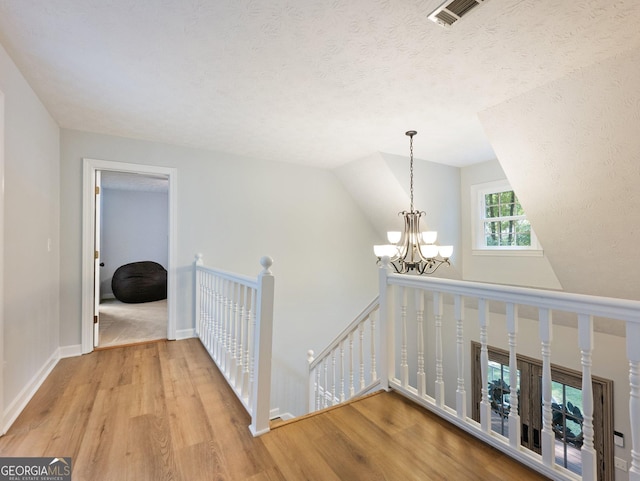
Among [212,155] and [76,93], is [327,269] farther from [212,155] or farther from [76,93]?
[76,93]

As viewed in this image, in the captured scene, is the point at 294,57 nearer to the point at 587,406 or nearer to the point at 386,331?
the point at 386,331

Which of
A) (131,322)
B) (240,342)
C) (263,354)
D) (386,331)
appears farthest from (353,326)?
(131,322)

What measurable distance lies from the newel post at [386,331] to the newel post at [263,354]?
86cm

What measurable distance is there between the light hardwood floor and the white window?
3052mm

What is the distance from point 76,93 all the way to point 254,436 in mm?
2834

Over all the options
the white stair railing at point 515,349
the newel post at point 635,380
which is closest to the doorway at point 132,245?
the white stair railing at point 515,349

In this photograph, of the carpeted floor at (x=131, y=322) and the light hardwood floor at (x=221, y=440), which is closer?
the light hardwood floor at (x=221, y=440)

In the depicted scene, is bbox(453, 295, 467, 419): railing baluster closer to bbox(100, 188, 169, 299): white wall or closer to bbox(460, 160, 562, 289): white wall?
bbox(460, 160, 562, 289): white wall

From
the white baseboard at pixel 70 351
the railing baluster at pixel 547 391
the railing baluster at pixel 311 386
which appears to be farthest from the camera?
the railing baluster at pixel 311 386

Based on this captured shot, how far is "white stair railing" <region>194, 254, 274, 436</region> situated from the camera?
167 centimetres

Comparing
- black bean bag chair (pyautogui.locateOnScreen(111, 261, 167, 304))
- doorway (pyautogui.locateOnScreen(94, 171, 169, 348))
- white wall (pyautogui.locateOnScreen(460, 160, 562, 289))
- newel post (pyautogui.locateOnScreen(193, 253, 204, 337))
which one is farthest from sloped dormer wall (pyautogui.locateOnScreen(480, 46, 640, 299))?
black bean bag chair (pyautogui.locateOnScreen(111, 261, 167, 304))

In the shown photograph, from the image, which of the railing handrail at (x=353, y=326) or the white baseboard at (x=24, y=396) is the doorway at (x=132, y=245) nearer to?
the white baseboard at (x=24, y=396)

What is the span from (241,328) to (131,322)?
2999 millimetres

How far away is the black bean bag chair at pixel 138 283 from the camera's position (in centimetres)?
566
